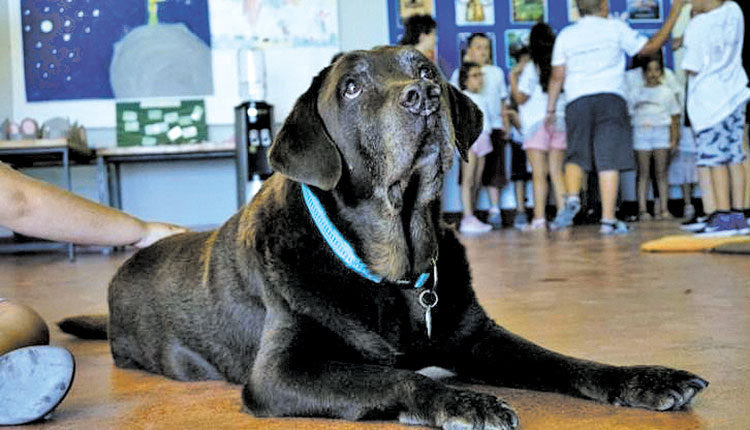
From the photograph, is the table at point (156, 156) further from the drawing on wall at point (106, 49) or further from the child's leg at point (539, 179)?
the child's leg at point (539, 179)

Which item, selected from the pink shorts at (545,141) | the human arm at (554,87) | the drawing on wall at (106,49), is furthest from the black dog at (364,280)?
the drawing on wall at (106,49)

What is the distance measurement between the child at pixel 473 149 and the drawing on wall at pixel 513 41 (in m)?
1.18

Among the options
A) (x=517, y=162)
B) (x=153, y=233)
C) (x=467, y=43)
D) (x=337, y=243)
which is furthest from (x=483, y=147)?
(x=337, y=243)

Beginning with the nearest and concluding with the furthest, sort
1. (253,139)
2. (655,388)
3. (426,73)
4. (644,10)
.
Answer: (655,388), (426,73), (253,139), (644,10)

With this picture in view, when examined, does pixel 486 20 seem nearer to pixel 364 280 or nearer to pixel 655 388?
pixel 364 280

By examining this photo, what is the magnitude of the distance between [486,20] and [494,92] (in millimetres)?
1499

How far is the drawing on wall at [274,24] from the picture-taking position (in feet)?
33.2

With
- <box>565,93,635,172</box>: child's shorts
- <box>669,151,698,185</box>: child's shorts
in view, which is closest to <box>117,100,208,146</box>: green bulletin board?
<box>565,93,635,172</box>: child's shorts

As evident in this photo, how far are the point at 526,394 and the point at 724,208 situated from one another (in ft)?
15.4

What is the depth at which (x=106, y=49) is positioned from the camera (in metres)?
9.88

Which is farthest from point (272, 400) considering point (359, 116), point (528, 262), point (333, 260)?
point (528, 262)

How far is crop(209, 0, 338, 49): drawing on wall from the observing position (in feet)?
33.2

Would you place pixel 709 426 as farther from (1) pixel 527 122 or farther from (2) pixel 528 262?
(1) pixel 527 122

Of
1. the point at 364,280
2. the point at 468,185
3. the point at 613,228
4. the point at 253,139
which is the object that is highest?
the point at 253,139
